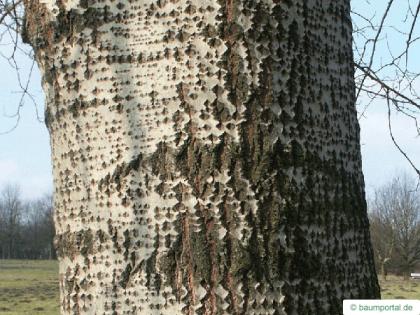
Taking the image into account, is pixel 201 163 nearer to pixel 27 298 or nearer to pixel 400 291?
pixel 27 298

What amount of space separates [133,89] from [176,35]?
0.41 feet

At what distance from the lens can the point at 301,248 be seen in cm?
114

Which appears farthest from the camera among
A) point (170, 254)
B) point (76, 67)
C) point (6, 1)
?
point (6, 1)

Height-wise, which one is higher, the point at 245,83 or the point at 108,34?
the point at 108,34

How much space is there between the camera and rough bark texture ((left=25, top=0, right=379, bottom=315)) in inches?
43.9

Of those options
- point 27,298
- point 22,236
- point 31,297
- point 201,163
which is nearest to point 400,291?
point 31,297

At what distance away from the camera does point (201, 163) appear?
1133mm

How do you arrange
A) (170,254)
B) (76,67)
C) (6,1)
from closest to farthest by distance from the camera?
1. (170,254)
2. (76,67)
3. (6,1)

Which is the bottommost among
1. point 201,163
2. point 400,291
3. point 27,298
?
point 400,291

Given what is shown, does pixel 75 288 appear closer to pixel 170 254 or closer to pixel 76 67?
pixel 170 254

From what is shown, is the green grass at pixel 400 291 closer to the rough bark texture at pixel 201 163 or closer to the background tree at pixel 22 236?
the rough bark texture at pixel 201 163

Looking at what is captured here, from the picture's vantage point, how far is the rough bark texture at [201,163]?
43.9 inches

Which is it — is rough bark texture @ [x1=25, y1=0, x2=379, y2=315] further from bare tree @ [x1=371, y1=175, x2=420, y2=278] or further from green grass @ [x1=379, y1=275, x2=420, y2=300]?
bare tree @ [x1=371, y1=175, x2=420, y2=278]

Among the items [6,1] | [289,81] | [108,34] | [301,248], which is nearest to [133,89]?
[108,34]
